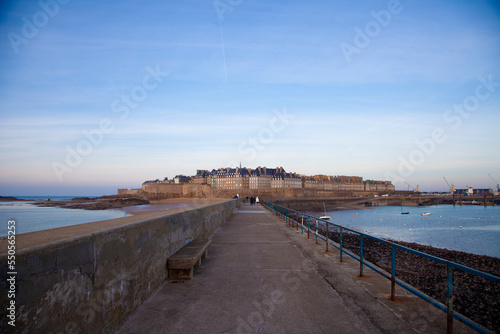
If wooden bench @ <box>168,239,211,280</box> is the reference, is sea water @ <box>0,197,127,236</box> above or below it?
below

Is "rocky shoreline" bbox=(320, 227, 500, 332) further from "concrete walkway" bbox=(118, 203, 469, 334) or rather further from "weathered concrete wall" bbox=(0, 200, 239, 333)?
"weathered concrete wall" bbox=(0, 200, 239, 333)

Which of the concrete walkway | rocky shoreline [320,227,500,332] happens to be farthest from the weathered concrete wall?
rocky shoreline [320,227,500,332]

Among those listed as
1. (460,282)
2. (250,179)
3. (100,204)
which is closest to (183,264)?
(460,282)

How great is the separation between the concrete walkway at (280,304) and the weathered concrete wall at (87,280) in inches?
14.0

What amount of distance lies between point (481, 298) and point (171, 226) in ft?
37.1

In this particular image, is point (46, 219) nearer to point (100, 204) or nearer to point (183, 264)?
point (100, 204)

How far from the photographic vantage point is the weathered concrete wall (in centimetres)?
218

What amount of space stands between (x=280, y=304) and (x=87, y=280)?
2797 millimetres

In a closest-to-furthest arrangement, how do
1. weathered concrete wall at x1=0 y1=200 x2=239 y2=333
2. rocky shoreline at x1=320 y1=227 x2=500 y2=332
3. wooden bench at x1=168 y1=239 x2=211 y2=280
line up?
weathered concrete wall at x1=0 y1=200 x2=239 y2=333 < wooden bench at x1=168 y1=239 x2=211 y2=280 < rocky shoreline at x1=320 y1=227 x2=500 y2=332

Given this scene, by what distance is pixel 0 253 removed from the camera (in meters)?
2.07

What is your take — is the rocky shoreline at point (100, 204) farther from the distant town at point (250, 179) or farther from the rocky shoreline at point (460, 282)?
the distant town at point (250, 179)

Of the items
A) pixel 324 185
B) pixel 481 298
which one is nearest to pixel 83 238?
pixel 481 298

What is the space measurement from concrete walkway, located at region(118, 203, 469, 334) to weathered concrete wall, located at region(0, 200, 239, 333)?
0.36 m

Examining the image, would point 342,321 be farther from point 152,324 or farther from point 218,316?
point 152,324
